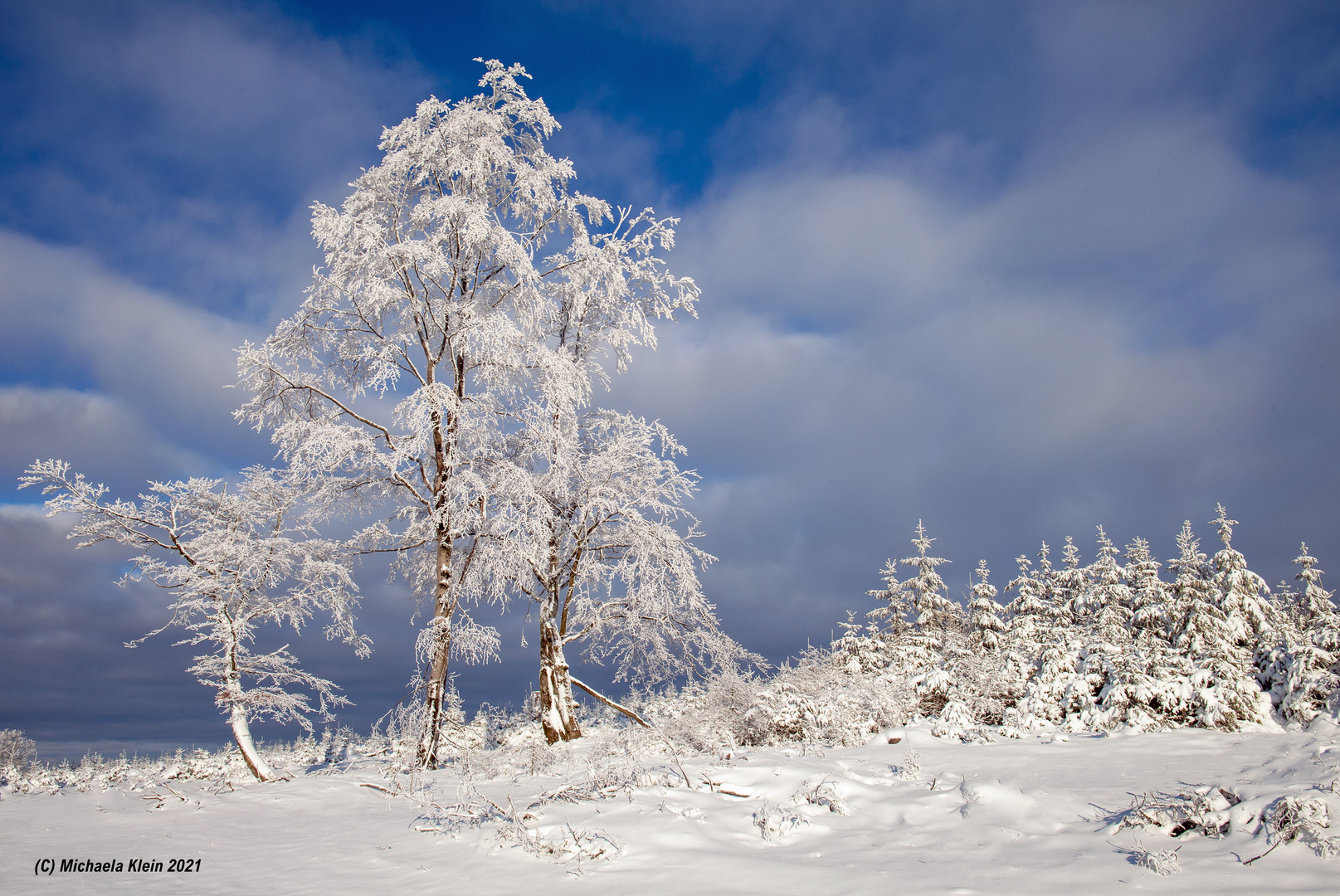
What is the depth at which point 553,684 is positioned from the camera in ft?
42.4

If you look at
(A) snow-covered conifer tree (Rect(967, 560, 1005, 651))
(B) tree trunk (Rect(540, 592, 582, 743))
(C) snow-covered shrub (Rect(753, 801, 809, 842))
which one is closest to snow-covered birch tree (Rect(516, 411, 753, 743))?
(B) tree trunk (Rect(540, 592, 582, 743))

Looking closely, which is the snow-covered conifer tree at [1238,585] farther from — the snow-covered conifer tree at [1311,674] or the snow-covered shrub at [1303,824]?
the snow-covered shrub at [1303,824]

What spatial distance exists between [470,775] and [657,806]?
2594 millimetres

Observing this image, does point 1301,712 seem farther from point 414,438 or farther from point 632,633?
point 414,438

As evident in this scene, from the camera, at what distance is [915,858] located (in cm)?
445

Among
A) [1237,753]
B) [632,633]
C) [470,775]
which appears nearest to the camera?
[1237,753]

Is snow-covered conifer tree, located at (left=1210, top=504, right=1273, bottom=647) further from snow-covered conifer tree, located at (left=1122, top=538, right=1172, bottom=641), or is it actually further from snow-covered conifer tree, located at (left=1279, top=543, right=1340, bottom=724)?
snow-covered conifer tree, located at (left=1279, top=543, right=1340, bottom=724)

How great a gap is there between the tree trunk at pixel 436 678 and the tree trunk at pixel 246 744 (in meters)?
2.21

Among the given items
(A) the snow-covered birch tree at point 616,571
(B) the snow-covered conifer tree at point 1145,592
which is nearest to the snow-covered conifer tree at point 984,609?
(B) the snow-covered conifer tree at point 1145,592

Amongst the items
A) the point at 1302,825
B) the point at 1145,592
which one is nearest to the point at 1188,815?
the point at 1302,825

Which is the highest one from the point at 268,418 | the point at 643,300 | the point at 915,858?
the point at 643,300

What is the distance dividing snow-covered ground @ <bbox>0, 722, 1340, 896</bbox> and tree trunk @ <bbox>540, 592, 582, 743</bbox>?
15.0 feet

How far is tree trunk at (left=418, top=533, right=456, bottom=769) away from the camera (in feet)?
36.1

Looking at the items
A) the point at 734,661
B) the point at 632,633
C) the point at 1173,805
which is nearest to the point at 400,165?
the point at 632,633
